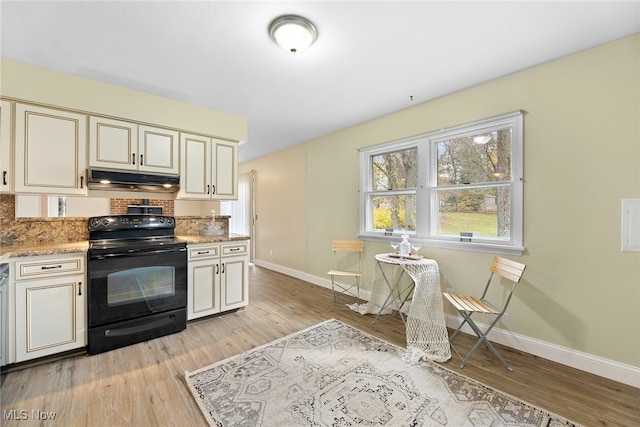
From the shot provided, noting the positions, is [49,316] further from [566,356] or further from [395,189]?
[566,356]

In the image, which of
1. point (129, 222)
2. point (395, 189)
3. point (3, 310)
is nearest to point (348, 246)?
point (395, 189)

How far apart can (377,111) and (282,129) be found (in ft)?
4.98

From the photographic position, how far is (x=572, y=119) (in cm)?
227

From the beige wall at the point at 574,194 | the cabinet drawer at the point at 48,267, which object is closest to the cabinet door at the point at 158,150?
the cabinet drawer at the point at 48,267

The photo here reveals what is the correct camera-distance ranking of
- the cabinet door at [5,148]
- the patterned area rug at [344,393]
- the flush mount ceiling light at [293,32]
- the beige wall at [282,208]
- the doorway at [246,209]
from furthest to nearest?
the doorway at [246,209] → the beige wall at [282,208] → the cabinet door at [5,148] → the flush mount ceiling light at [293,32] → the patterned area rug at [344,393]

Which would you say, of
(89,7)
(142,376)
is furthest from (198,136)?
(142,376)

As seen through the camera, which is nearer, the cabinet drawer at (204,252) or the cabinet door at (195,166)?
the cabinet drawer at (204,252)

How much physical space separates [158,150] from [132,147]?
25cm

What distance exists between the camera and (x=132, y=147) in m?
2.91

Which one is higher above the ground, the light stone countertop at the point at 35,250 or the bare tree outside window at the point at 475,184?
the bare tree outside window at the point at 475,184

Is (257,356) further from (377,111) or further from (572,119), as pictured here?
(572,119)

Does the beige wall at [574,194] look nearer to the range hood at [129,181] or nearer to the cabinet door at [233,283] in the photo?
the cabinet door at [233,283]

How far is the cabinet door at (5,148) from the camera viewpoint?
231 centimetres

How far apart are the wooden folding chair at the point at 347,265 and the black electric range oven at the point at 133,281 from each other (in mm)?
1919
